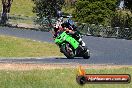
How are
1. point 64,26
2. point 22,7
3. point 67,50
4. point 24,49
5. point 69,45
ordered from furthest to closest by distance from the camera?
point 22,7 → point 24,49 → point 67,50 → point 69,45 → point 64,26

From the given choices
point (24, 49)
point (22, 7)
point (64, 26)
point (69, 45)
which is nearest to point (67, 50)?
point (69, 45)

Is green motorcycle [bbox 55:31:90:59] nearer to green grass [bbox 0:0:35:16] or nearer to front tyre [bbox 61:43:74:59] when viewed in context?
front tyre [bbox 61:43:74:59]

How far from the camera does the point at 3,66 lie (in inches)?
772

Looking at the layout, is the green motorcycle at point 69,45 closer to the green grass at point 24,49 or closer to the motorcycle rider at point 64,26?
the motorcycle rider at point 64,26

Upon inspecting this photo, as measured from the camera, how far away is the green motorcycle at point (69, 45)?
19048mm

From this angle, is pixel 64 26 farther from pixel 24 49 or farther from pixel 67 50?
pixel 24 49

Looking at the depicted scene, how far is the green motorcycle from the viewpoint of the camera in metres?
19.0

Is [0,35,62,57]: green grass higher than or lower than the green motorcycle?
lower

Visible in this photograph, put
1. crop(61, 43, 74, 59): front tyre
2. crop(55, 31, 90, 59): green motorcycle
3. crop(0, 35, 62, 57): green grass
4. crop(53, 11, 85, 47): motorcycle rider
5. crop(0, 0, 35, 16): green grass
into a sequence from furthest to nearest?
1. crop(0, 0, 35, 16): green grass
2. crop(0, 35, 62, 57): green grass
3. crop(61, 43, 74, 59): front tyre
4. crop(55, 31, 90, 59): green motorcycle
5. crop(53, 11, 85, 47): motorcycle rider

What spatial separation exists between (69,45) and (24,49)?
10087 millimetres

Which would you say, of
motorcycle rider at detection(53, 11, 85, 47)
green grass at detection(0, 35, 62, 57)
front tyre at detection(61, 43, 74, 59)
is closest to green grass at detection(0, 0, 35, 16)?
green grass at detection(0, 35, 62, 57)

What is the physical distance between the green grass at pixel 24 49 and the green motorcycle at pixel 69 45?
6314 millimetres

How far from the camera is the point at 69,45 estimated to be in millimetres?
19609

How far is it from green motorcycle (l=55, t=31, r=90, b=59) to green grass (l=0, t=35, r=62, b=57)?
6.31 m
